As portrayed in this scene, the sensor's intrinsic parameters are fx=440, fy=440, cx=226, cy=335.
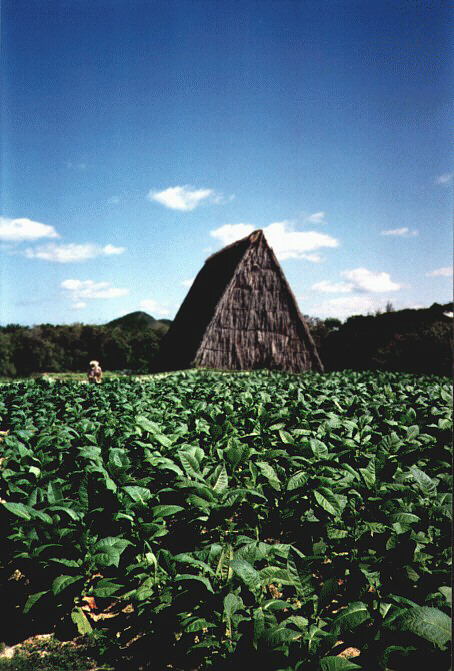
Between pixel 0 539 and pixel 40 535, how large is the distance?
1.83 feet

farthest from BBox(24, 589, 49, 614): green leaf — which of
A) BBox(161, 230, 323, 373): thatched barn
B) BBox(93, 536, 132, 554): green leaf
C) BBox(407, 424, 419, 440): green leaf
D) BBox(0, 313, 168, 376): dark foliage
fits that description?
BBox(0, 313, 168, 376): dark foliage

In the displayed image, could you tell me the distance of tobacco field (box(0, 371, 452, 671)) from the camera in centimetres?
191

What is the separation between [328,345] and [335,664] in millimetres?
32217

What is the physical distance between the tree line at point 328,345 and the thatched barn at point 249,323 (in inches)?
173

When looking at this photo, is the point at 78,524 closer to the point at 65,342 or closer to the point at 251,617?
the point at 251,617

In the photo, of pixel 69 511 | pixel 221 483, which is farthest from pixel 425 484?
pixel 69 511

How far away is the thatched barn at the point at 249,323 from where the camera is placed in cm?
2197

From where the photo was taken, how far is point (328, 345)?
33094 millimetres

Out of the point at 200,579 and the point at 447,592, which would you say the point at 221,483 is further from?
the point at 447,592

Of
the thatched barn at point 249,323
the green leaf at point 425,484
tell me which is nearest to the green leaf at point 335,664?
the green leaf at point 425,484

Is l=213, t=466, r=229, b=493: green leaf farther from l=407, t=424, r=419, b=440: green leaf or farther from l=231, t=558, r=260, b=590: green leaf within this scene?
l=407, t=424, r=419, b=440: green leaf

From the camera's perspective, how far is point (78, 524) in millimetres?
2666

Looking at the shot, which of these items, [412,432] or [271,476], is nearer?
[271,476]

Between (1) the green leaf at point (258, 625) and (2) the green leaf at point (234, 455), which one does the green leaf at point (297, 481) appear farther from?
(1) the green leaf at point (258, 625)
